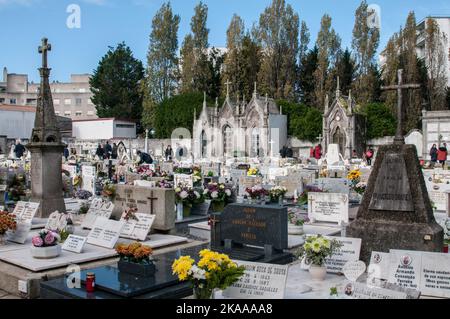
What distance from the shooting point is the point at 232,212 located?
907 centimetres

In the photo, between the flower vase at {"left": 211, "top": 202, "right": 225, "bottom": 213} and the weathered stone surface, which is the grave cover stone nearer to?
the weathered stone surface

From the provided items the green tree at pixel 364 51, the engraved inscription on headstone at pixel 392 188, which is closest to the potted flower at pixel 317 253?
the engraved inscription on headstone at pixel 392 188

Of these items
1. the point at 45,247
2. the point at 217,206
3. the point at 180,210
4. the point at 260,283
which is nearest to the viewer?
the point at 260,283

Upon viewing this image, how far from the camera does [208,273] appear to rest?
220 inches

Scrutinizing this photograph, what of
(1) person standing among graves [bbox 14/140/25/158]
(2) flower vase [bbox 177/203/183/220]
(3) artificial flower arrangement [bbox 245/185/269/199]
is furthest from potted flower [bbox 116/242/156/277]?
(1) person standing among graves [bbox 14/140/25/158]

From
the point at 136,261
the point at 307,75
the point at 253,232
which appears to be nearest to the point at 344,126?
the point at 307,75

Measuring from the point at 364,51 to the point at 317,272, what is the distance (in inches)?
1701

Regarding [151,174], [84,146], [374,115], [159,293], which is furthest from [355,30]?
[159,293]

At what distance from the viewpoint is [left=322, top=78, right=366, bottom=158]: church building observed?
38344 mm

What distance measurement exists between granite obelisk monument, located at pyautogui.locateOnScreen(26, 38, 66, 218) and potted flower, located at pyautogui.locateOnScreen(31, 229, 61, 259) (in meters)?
4.24

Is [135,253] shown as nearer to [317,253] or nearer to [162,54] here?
[317,253]

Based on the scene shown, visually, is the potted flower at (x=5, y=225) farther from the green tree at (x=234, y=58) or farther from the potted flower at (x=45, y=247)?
the green tree at (x=234, y=58)

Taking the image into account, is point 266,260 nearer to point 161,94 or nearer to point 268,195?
point 268,195

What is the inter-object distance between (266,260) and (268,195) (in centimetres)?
673
